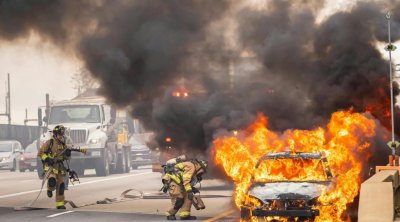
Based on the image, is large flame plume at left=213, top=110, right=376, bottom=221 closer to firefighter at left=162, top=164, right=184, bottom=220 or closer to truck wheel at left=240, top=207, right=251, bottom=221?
truck wheel at left=240, top=207, right=251, bottom=221

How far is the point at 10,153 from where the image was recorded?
53.5 m

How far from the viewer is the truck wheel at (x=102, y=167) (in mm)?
41325

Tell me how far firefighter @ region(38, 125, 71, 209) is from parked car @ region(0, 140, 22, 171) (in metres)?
32.7

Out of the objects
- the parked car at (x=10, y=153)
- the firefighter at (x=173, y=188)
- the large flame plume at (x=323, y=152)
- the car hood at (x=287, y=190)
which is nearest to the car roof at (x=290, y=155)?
the large flame plume at (x=323, y=152)

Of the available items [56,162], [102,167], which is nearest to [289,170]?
[56,162]

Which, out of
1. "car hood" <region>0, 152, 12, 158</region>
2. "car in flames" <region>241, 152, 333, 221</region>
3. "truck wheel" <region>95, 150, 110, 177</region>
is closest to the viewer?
"car in flames" <region>241, 152, 333, 221</region>

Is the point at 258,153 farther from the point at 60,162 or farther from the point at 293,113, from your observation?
the point at 293,113

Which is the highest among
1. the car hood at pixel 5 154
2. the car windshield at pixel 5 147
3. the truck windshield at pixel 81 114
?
the truck windshield at pixel 81 114

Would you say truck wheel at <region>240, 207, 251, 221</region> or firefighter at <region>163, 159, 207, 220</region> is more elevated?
firefighter at <region>163, 159, 207, 220</region>

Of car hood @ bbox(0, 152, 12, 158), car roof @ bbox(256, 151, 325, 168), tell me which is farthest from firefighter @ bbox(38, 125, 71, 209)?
car hood @ bbox(0, 152, 12, 158)

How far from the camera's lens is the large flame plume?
50.9 feet

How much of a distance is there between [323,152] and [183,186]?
2.74m

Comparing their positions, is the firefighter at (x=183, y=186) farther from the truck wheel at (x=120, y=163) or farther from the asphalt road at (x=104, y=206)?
the truck wheel at (x=120, y=163)

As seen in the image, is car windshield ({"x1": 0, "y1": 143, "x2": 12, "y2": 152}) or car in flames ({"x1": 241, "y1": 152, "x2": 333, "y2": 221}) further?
car windshield ({"x1": 0, "y1": 143, "x2": 12, "y2": 152})
